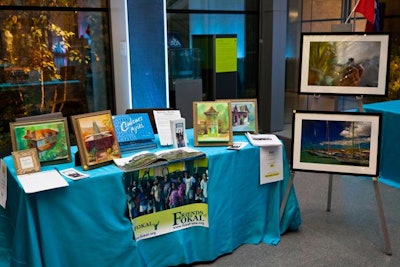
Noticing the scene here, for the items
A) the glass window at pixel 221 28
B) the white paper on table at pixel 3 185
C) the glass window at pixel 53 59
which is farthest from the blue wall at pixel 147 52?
the white paper on table at pixel 3 185

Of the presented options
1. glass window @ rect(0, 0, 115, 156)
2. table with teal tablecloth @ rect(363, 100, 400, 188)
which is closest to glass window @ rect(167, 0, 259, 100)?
glass window @ rect(0, 0, 115, 156)

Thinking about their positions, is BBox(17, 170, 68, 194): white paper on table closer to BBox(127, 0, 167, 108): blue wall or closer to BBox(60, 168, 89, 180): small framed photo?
BBox(60, 168, 89, 180): small framed photo

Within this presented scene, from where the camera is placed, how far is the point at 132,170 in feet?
7.95

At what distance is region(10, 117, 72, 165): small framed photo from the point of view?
7.83 feet

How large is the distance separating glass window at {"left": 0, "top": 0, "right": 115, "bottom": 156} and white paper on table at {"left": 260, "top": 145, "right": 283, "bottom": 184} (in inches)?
129

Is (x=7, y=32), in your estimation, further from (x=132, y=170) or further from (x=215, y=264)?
(x=215, y=264)

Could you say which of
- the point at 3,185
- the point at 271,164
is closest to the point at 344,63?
the point at 271,164

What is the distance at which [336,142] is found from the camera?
293 cm

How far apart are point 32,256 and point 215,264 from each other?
1.23 m

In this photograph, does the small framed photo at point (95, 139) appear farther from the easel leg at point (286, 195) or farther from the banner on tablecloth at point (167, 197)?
the easel leg at point (286, 195)

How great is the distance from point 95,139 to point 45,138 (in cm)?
30

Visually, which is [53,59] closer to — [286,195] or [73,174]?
[73,174]

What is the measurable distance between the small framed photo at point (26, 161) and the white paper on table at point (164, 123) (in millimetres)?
859

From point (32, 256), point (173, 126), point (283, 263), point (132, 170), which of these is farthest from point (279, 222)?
point (32, 256)
